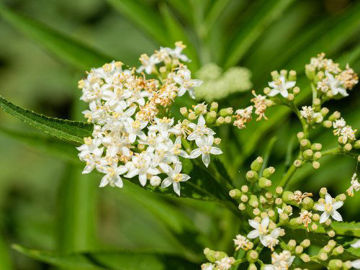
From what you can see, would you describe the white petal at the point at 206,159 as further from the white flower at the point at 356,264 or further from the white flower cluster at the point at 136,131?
the white flower at the point at 356,264

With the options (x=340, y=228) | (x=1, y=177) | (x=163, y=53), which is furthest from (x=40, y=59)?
(x=340, y=228)

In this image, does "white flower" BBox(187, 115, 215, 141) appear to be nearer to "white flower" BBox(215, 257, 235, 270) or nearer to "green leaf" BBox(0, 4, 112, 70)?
"white flower" BBox(215, 257, 235, 270)

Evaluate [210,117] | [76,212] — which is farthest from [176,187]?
[76,212]

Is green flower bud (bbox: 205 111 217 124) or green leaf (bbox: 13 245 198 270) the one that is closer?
green flower bud (bbox: 205 111 217 124)

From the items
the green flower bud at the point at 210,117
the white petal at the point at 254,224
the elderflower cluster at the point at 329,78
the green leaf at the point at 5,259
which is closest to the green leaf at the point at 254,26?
the elderflower cluster at the point at 329,78

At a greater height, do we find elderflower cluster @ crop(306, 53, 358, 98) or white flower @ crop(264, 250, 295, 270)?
elderflower cluster @ crop(306, 53, 358, 98)

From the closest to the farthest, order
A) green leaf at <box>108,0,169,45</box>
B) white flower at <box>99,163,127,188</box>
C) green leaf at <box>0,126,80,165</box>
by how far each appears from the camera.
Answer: white flower at <box>99,163,127,188</box>
green leaf at <box>0,126,80,165</box>
green leaf at <box>108,0,169,45</box>

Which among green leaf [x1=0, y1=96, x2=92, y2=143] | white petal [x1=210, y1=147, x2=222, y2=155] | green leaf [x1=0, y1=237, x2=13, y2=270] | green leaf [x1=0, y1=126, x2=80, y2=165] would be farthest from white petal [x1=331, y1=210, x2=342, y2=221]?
green leaf [x1=0, y1=237, x2=13, y2=270]

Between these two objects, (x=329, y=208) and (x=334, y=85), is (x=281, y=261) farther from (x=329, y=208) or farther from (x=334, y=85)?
(x=334, y=85)
